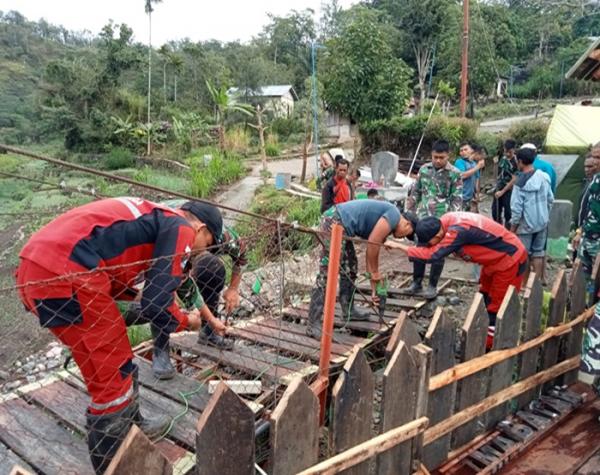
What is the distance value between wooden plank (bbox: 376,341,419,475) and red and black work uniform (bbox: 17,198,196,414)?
3.38ft

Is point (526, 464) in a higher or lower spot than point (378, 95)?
lower

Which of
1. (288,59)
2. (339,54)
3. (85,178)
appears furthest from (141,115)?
(288,59)

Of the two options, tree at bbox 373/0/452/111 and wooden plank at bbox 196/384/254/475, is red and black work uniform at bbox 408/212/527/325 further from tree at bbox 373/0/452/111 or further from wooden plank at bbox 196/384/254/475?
tree at bbox 373/0/452/111

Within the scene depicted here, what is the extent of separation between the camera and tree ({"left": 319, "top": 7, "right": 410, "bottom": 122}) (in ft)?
56.4

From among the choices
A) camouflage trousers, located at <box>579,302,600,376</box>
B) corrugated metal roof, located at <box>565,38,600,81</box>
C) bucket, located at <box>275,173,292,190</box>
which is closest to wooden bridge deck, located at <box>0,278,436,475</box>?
camouflage trousers, located at <box>579,302,600,376</box>

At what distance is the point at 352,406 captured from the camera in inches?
77.7

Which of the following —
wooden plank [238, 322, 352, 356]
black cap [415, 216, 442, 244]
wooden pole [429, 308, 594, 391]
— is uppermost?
black cap [415, 216, 442, 244]

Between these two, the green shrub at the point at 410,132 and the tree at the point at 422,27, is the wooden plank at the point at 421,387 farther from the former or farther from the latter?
the tree at the point at 422,27

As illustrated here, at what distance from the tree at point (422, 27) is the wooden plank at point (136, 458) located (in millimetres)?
32986

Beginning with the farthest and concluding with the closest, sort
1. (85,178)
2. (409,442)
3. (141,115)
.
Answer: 1. (141,115)
2. (85,178)
3. (409,442)

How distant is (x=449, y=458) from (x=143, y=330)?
15.4 ft

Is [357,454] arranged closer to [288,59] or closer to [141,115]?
[141,115]

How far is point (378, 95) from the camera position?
56.3 feet

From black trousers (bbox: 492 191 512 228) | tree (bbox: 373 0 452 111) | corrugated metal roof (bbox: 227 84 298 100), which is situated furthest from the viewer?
corrugated metal roof (bbox: 227 84 298 100)
